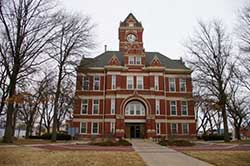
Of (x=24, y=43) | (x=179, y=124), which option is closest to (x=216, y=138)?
(x=179, y=124)

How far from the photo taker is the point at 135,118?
4162 centimetres

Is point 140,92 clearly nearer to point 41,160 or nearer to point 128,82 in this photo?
point 128,82

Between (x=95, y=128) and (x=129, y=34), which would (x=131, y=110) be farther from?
(x=129, y=34)

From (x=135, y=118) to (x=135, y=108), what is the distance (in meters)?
1.76

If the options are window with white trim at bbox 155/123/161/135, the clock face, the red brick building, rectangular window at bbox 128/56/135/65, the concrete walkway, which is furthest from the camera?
the clock face

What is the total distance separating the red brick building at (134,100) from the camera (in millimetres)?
41031

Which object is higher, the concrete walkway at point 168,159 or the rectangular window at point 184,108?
the rectangular window at point 184,108

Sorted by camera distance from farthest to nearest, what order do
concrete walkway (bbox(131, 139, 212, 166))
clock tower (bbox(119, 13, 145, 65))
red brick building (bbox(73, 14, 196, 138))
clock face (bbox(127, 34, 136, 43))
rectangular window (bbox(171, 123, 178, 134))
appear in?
clock face (bbox(127, 34, 136, 43))
clock tower (bbox(119, 13, 145, 65))
rectangular window (bbox(171, 123, 178, 134))
red brick building (bbox(73, 14, 196, 138))
concrete walkway (bbox(131, 139, 212, 166))

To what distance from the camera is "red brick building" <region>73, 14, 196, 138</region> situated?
4103cm

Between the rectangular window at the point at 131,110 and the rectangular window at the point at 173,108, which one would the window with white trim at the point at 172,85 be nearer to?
the rectangular window at the point at 173,108

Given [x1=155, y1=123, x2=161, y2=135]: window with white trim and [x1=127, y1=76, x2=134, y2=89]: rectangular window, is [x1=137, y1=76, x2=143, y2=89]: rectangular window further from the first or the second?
[x1=155, y1=123, x2=161, y2=135]: window with white trim

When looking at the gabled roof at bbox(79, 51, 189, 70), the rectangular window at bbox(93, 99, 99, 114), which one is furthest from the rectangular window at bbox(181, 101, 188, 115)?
the rectangular window at bbox(93, 99, 99, 114)

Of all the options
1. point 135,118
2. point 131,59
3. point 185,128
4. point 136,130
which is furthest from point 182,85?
point 136,130

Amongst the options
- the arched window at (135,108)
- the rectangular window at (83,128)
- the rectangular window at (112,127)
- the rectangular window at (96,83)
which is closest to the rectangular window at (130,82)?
the arched window at (135,108)
